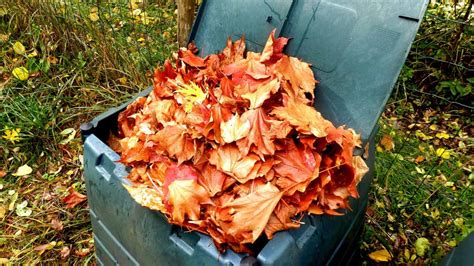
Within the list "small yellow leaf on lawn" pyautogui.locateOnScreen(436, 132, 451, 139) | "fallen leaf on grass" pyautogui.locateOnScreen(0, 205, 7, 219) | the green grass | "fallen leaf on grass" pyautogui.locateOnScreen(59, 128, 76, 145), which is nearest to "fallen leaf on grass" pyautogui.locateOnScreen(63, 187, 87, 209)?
"fallen leaf on grass" pyautogui.locateOnScreen(0, 205, 7, 219)

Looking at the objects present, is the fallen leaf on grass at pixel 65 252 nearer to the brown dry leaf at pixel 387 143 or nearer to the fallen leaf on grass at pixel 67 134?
the fallen leaf on grass at pixel 67 134

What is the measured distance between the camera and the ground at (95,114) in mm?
2209

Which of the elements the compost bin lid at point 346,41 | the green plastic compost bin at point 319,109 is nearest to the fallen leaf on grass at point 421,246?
the green plastic compost bin at point 319,109

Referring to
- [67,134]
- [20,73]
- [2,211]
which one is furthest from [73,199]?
[20,73]

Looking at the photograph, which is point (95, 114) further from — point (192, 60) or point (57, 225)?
point (192, 60)

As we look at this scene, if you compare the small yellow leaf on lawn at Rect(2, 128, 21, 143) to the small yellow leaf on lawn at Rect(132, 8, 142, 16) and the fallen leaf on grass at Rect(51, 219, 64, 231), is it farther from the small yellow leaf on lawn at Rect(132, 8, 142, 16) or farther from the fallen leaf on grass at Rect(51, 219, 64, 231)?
the small yellow leaf on lawn at Rect(132, 8, 142, 16)

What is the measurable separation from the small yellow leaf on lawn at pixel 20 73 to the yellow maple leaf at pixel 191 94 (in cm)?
183

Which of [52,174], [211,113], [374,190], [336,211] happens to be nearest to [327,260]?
[336,211]

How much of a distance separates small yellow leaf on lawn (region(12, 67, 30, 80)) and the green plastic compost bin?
Answer: 160 centimetres

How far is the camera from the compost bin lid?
1426 mm

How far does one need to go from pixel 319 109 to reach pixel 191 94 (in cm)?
49

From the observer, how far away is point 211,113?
4.18 ft

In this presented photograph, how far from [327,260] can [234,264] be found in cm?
44

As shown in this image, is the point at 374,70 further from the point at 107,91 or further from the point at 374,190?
the point at 107,91
